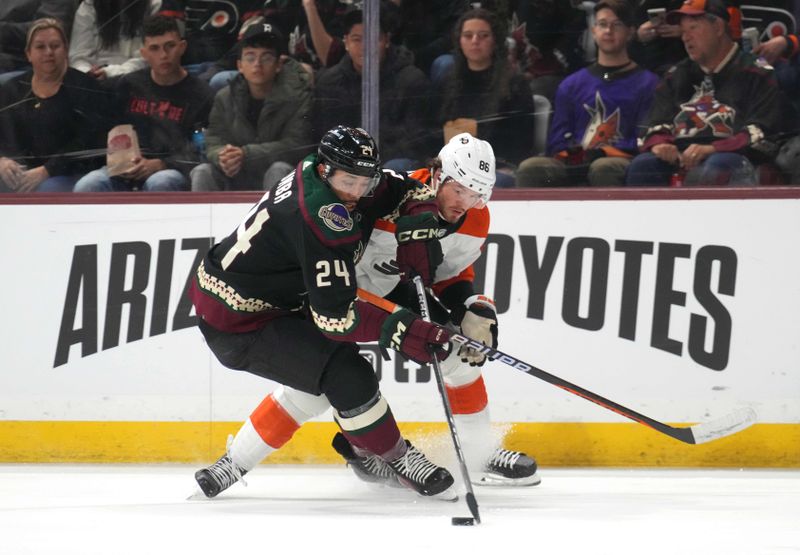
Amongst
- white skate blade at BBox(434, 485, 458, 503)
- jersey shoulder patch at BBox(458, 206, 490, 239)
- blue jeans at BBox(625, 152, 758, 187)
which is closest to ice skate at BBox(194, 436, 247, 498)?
white skate blade at BBox(434, 485, 458, 503)

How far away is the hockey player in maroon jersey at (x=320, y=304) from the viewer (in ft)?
8.93

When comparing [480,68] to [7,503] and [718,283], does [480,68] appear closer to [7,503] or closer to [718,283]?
[718,283]

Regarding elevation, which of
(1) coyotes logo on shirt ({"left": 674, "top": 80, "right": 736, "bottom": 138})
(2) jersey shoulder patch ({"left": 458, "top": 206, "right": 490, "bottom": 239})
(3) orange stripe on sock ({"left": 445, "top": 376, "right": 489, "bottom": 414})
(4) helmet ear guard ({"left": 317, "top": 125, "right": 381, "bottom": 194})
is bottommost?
(3) orange stripe on sock ({"left": 445, "top": 376, "right": 489, "bottom": 414})

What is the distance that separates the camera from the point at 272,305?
3025 millimetres

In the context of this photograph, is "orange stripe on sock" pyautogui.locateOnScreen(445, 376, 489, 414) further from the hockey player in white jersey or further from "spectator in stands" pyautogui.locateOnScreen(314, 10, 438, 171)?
"spectator in stands" pyautogui.locateOnScreen(314, 10, 438, 171)

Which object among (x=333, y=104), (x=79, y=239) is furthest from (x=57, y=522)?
(x=333, y=104)

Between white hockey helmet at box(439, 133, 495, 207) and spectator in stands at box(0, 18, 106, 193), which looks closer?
white hockey helmet at box(439, 133, 495, 207)

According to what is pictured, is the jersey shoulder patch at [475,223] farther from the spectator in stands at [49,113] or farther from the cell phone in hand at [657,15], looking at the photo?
the spectator in stands at [49,113]

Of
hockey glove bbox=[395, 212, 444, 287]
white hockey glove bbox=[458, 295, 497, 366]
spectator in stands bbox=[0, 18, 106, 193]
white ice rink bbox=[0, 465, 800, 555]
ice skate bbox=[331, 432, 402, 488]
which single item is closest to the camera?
white ice rink bbox=[0, 465, 800, 555]

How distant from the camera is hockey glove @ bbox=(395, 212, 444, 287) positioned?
9.75ft

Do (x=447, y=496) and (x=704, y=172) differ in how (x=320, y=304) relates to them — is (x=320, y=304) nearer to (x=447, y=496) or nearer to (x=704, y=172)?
(x=447, y=496)

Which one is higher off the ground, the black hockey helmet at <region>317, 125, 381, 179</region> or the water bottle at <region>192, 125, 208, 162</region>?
the black hockey helmet at <region>317, 125, 381, 179</region>

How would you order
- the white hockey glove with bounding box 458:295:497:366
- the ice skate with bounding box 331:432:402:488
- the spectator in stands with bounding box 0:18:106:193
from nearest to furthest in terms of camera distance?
the white hockey glove with bounding box 458:295:497:366, the ice skate with bounding box 331:432:402:488, the spectator in stands with bounding box 0:18:106:193

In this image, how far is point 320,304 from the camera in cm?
272
